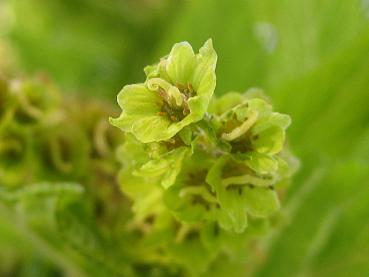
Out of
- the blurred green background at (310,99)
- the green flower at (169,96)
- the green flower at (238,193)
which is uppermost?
the blurred green background at (310,99)

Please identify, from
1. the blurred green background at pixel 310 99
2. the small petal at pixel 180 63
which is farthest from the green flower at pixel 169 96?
the blurred green background at pixel 310 99

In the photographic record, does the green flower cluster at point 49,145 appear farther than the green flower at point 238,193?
Yes

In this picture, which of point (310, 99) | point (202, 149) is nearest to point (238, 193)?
point (202, 149)

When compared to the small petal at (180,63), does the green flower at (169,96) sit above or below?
below

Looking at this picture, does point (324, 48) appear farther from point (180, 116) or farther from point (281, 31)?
point (180, 116)

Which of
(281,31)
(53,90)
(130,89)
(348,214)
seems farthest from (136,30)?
(130,89)

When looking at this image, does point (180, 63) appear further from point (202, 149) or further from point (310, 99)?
point (310, 99)

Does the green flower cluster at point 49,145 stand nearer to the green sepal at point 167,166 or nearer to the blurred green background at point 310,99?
the blurred green background at point 310,99

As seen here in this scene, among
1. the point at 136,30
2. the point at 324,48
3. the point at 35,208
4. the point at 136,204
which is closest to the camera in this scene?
the point at 136,204
